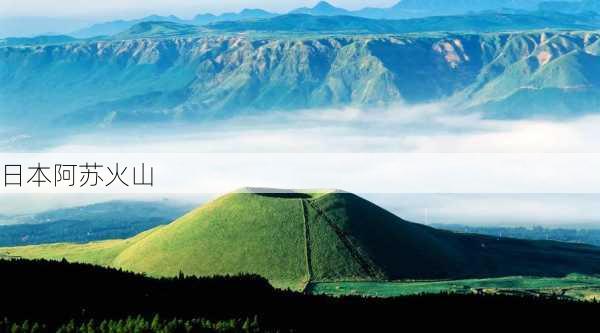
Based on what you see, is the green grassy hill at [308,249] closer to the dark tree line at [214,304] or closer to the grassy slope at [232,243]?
the grassy slope at [232,243]

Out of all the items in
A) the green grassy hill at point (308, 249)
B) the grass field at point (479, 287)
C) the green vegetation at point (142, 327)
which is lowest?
the grass field at point (479, 287)

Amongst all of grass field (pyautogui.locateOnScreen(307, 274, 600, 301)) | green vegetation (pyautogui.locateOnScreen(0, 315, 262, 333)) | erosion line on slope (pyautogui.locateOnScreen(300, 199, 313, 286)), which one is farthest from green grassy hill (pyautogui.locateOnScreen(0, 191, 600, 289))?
green vegetation (pyautogui.locateOnScreen(0, 315, 262, 333))

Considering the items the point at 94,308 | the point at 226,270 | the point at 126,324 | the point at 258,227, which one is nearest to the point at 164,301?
the point at 94,308

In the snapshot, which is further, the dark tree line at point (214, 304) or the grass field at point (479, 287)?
the grass field at point (479, 287)

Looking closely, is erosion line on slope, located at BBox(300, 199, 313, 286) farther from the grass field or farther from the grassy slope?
the grass field

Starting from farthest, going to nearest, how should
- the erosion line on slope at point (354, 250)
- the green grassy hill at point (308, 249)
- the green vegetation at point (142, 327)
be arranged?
the green grassy hill at point (308, 249)
the erosion line on slope at point (354, 250)
the green vegetation at point (142, 327)

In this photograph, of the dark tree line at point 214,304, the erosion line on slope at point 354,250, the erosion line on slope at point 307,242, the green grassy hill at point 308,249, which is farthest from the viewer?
the green grassy hill at point 308,249

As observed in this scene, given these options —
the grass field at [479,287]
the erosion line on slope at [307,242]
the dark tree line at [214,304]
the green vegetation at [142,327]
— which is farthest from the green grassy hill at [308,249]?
the green vegetation at [142,327]
